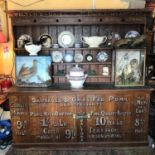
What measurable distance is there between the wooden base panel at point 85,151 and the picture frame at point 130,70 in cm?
83

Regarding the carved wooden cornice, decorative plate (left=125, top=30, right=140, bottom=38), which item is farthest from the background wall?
decorative plate (left=125, top=30, right=140, bottom=38)

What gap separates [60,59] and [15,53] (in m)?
0.65

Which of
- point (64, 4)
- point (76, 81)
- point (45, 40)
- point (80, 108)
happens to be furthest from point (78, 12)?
point (80, 108)

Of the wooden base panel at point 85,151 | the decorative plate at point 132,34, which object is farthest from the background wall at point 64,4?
the wooden base panel at point 85,151

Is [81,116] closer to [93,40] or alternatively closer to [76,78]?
[76,78]

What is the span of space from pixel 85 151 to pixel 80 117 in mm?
448

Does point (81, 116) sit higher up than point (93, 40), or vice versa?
point (93, 40)

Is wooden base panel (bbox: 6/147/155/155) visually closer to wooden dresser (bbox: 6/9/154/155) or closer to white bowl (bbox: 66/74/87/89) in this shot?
wooden dresser (bbox: 6/9/154/155)

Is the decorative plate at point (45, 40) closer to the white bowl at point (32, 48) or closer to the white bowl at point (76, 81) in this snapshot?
the white bowl at point (32, 48)

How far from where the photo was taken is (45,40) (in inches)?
112

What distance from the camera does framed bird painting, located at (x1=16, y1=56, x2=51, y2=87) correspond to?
8.94ft

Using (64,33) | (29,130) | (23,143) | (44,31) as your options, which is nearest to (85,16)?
(64,33)

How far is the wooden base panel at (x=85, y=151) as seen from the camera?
2.58m

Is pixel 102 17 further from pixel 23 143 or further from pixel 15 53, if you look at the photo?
pixel 23 143
